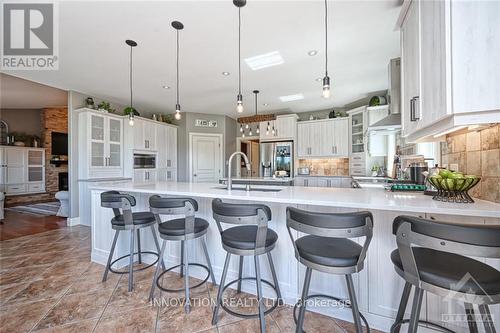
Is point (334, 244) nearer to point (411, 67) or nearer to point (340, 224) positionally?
point (340, 224)

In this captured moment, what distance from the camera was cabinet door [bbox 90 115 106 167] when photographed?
444 centimetres

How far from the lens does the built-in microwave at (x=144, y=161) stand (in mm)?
5282

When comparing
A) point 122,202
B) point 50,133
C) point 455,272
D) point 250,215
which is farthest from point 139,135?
point 455,272

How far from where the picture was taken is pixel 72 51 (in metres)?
2.91

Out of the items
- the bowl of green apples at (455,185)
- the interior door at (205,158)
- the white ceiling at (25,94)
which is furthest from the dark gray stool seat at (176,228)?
the white ceiling at (25,94)

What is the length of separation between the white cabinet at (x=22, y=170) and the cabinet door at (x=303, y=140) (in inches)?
324

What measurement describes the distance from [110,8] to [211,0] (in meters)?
0.99

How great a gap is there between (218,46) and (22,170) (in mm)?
7977

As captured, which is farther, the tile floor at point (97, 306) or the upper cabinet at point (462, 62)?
the tile floor at point (97, 306)

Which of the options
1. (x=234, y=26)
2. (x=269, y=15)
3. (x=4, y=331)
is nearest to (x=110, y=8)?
(x=234, y=26)

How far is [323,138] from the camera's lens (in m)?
5.50

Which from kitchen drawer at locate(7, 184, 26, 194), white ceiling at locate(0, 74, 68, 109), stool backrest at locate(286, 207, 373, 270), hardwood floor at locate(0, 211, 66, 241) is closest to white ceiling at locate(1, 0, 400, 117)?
white ceiling at locate(0, 74, 68, 109)

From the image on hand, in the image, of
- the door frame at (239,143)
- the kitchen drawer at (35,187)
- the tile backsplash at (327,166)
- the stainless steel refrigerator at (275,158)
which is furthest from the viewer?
the kitchen drawer at (35,187)

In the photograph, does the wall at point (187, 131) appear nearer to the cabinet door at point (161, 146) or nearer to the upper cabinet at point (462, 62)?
the cabinet door at point (161, 146)
